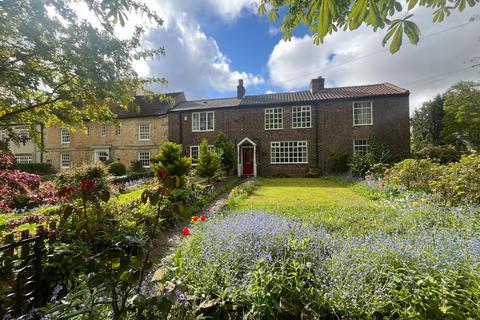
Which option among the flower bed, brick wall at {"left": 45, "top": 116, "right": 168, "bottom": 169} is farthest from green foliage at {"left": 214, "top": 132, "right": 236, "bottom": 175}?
the flower bed

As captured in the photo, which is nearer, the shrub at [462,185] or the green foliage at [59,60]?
the green foliage at [59,60]

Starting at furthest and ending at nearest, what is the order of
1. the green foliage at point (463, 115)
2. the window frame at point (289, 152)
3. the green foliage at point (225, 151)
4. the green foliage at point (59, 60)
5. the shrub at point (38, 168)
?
1. the green foliage at point (463, 115)
2. the shrub at point (38, 168)
3. the window frame at point (289, 152)
4. the green foliage at point (225, 151)
5. the green foliage at point (59, 60)

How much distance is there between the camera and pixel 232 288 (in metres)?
2.71

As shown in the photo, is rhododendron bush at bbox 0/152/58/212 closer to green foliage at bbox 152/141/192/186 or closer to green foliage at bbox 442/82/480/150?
green foliage at bbox 152/141/192/186

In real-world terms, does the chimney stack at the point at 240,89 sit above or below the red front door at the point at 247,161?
above

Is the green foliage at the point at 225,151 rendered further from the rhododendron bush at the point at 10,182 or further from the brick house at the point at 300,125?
the rhododendron bush at the point at 10,182

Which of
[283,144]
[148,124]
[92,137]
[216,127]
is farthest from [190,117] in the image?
[92,137]

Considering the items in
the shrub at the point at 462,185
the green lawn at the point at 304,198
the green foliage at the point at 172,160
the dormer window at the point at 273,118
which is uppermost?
the dormer window at the point at 273,118

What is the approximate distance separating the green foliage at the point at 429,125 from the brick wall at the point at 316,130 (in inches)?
709

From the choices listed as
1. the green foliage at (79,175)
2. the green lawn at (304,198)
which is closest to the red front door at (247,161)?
the green lawn at (304,198)

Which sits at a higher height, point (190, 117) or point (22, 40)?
point (190, 117)

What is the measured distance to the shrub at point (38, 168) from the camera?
941 inches

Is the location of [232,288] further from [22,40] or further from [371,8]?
[22,40]

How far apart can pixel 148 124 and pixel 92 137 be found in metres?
7.02
